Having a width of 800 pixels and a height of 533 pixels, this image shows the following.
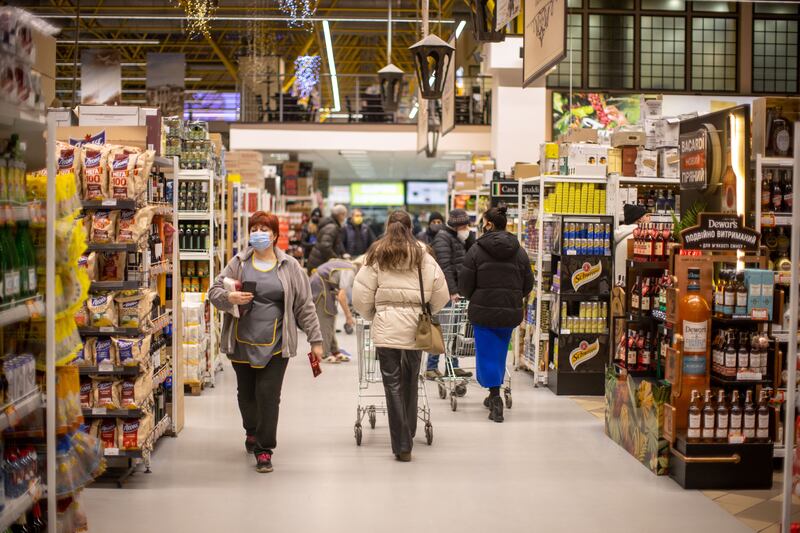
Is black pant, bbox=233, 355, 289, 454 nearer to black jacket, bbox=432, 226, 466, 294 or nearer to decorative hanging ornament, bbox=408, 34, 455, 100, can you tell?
decorative hanging ornament, bbox=408, 34, 455, 100

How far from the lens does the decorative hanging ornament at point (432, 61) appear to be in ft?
23.5

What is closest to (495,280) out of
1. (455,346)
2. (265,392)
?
(455,346)

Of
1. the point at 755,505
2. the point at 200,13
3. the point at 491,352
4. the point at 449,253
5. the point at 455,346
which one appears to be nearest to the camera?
the point at 755,505

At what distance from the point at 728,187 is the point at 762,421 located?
1.58 m

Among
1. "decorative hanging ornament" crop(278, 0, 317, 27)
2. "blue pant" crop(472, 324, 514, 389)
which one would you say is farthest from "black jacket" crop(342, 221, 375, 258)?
"blue pant" crop(472, 324, 514, 389)

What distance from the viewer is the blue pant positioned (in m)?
7.40

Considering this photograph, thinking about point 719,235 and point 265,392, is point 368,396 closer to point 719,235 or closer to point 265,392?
point 265,392

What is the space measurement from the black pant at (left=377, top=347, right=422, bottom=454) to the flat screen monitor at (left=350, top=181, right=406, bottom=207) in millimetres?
28695

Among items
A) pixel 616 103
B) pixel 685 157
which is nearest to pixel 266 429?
pixel 685 157

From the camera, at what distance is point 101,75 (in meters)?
18.2

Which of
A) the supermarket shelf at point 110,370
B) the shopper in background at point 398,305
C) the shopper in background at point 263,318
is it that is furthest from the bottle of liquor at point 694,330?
the supermarket shelf at point 110,370

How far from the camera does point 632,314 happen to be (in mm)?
6480

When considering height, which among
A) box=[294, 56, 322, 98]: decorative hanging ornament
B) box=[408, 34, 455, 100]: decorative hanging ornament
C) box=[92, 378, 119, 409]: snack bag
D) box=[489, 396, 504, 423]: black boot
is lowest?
box=[489, 396, 504, 423]: black boot

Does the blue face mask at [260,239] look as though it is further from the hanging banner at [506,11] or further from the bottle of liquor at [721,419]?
the bottle of liquor at [721,419]
